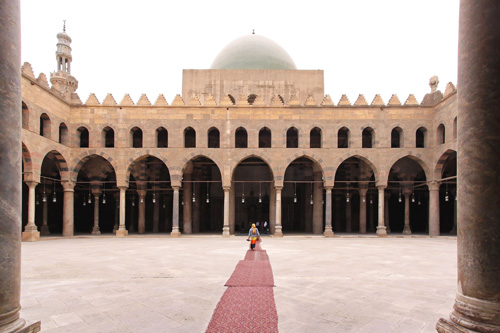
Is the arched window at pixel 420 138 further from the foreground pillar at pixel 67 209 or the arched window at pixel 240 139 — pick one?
the foreground pillar at pixel 67 209

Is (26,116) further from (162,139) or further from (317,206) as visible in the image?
(317,206)

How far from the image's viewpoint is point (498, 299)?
3602 millimetres

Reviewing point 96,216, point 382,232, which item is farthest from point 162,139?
point 382,232

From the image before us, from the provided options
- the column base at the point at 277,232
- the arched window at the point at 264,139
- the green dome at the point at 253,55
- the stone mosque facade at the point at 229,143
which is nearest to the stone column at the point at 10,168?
the stone mosque facade at the point at 229,143

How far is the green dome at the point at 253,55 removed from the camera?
30945mm

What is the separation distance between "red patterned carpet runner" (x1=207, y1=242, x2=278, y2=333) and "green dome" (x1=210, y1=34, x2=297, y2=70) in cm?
2466

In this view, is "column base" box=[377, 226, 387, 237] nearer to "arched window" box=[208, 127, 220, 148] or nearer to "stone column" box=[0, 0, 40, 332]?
"arched window" box=[208, 127, 220, 148]

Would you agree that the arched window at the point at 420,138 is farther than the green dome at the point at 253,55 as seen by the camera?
No

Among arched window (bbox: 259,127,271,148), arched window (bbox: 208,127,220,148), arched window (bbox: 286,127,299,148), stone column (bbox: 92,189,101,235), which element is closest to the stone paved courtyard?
stone column (bbox: 92,189,101,235)

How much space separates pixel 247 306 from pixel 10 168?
161 inches

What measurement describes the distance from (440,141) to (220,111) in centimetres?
1407

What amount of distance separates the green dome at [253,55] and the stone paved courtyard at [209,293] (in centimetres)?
2267

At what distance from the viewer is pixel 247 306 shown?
19.4 feet

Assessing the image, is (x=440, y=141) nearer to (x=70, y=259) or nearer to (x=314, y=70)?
(x=314, y=70)
